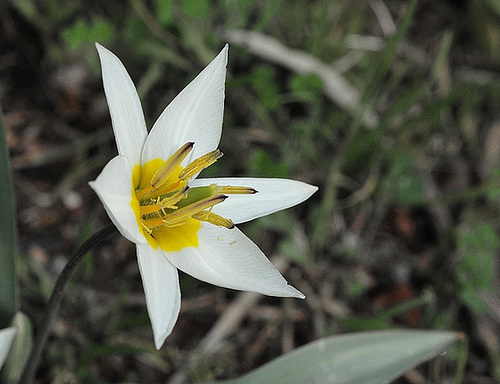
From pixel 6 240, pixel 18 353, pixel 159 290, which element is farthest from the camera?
pixel 18 353

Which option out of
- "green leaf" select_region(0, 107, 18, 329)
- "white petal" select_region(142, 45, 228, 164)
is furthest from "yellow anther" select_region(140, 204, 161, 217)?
"green leaf" select_region(0, 107, 18, 329)

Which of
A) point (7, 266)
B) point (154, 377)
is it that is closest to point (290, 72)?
point (154, 377)

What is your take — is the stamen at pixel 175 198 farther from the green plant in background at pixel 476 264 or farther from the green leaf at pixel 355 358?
the green plant in background at pixel 476 264

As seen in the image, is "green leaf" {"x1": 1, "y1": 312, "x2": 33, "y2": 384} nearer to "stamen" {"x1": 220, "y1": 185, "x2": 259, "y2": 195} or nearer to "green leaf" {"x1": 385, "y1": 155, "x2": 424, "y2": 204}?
"stamen" {"x1": 220, "y1": 185, "x2": 259, "y2": 195}

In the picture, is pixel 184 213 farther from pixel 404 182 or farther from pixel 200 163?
pixel 404 182

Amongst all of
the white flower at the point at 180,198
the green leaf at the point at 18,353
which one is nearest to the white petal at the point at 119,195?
the white flower at the point at 180,198

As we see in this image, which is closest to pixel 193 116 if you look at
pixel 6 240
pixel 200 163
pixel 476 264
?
pixel 200 163

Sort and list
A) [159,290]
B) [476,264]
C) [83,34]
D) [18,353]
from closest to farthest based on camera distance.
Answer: [159,290] < [18,353] < [83,34] < [476,264]
